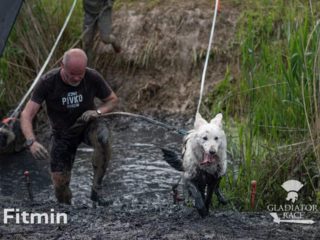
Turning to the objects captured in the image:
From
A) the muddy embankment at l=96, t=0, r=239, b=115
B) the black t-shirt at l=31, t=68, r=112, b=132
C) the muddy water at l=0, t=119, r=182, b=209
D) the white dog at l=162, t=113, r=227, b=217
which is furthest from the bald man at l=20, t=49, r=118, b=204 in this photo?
the muddy embankment at l=96, t=0, r=239, b=115

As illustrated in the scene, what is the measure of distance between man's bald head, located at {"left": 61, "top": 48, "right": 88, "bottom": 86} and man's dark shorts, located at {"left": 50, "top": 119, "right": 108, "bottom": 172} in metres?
0.48

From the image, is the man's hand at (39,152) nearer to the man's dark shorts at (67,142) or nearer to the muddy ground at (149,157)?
the muddy ground at (149,157)

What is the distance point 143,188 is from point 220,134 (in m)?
2.97

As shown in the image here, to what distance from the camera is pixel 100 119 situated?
7.48 meters

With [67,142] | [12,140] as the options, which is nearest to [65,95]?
[67,142]

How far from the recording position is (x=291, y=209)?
685 cm

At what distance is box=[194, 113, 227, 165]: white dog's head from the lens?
6027 mm

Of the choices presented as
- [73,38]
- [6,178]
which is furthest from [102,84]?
[73,38]

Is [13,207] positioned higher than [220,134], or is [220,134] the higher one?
[220,134]

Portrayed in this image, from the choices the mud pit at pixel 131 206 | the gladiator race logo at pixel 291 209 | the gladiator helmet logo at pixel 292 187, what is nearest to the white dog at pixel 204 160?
the mud pit at pixel 131 206

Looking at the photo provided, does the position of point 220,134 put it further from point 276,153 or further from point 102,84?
point 102,84

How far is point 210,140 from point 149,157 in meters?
3.85

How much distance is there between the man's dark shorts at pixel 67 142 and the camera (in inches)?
291

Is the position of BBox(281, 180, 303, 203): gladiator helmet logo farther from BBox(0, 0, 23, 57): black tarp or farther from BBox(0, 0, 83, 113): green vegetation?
BBox(0, 0, 83, 113): green vegetation
